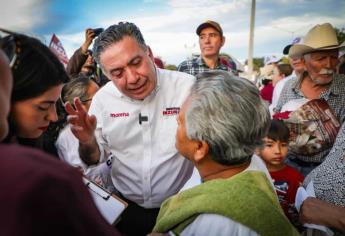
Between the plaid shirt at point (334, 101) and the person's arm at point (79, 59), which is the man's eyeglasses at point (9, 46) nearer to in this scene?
the plaid shirt at point (334, 101)

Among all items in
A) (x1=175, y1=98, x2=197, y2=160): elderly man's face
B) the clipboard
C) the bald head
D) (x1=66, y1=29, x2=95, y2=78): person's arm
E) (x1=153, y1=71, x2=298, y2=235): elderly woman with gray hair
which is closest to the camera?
the bald head

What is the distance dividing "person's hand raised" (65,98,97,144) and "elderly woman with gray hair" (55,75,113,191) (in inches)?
9.1

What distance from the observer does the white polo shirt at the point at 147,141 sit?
7.48 feet

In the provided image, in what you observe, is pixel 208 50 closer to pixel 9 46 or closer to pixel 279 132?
pixel 279 132

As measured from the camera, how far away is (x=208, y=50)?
4.73m

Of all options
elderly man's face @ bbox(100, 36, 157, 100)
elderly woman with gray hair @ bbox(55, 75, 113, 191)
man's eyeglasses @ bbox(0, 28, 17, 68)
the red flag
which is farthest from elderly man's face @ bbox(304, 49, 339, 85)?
the red flag

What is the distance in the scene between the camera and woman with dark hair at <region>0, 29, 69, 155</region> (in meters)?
1.32

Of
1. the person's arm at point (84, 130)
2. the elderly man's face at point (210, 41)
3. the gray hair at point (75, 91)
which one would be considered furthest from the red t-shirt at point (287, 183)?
the elderly man's face at point (210, 41)

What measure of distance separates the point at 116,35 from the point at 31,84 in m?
0.94

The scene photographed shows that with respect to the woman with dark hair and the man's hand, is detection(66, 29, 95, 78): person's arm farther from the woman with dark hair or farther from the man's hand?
the woman with dark hair

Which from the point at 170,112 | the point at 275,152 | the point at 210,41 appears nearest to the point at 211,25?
the point at 210,41

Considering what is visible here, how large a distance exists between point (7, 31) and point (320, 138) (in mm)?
2417

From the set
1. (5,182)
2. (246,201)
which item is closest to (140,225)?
(246,201)

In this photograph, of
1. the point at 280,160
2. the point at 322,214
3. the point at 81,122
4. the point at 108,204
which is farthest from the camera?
the point at 280,160
